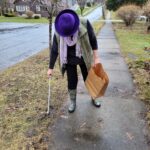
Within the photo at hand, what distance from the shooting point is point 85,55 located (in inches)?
178

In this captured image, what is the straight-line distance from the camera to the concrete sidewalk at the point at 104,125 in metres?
3.75

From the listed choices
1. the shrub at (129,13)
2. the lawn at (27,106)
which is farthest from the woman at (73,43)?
the shrub at (129,13)

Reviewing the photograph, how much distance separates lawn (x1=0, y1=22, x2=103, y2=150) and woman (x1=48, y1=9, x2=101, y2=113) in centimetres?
80

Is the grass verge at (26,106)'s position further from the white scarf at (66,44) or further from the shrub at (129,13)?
the shrub at (129,13)

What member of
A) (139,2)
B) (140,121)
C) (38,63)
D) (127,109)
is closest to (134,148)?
(140,121)

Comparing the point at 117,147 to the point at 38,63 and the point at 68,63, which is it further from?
the point at 38,63

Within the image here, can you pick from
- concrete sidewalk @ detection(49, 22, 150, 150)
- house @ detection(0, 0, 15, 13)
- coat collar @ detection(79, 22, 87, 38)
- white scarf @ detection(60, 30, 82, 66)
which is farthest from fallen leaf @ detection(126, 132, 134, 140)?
house @ detection(0, 0, 15, 13)

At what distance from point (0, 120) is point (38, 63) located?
471cm

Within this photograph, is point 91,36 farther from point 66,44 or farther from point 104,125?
point 104,125

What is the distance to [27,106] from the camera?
16.9 ft

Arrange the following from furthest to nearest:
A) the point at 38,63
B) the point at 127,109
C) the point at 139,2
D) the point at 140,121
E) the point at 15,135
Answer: the point at 139,2
the point at 38,63
the point at 127,109
the point at 140,121
the point at 15,135

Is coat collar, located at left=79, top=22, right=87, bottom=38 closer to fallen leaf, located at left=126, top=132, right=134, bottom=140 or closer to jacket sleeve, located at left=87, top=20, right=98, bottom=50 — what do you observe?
jacket sleeve, located at left=87, top=20, right=98, bottom=50

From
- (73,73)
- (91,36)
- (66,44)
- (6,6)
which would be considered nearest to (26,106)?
(73,73)

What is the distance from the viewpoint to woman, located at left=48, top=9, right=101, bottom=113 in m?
4.23
